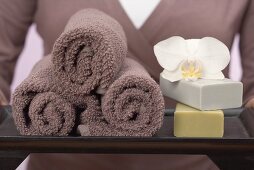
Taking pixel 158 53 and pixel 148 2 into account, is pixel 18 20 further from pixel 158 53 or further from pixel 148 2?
pixel 158 53

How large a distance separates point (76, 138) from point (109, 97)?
0.05 m

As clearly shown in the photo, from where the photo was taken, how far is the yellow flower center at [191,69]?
49 centimetres

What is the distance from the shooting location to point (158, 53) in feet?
1.66

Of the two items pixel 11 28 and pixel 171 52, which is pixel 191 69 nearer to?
pixel 171 52

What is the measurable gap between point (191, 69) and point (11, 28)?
0.34 m

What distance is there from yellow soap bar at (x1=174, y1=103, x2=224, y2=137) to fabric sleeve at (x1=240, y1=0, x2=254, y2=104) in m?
0.27

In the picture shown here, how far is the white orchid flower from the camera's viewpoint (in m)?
0.49

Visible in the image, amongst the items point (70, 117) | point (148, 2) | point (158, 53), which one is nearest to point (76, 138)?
point (70, 117)

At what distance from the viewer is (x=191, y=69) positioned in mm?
494

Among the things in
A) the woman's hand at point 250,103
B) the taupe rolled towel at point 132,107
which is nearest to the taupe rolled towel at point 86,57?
the taupe rolled towel at point 132,107

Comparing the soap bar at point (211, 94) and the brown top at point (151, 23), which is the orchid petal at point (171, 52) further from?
the brown top at point (151, 23)

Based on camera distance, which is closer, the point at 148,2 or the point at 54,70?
the point at 54,70

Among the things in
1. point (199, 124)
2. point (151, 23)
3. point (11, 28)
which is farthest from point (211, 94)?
point (11, 28)

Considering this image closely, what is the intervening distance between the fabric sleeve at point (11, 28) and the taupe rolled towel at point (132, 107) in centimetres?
31
